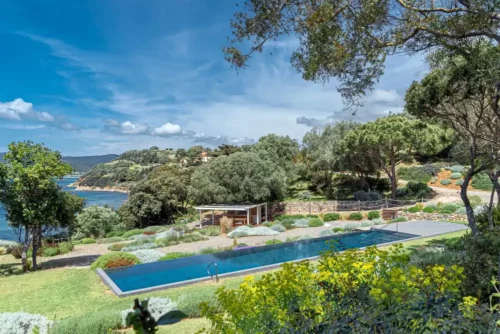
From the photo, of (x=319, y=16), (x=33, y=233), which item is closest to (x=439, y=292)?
(x=319, y=16)

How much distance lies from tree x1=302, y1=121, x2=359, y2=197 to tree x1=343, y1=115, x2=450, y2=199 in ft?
8.16

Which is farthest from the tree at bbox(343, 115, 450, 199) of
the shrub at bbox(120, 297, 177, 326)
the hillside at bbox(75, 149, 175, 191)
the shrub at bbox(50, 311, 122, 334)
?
the hillside at bbox(75, 149, 175, 191)

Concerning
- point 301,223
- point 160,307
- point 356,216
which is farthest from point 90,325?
point 356,216

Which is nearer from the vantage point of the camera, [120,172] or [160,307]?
[160,307]

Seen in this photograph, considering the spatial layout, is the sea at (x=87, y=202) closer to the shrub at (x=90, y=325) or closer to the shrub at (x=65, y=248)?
the shrub at (x=65, y=248)

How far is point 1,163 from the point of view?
1330 cm

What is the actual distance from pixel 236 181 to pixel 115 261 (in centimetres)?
1565

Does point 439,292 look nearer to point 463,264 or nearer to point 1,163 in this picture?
point 463,264

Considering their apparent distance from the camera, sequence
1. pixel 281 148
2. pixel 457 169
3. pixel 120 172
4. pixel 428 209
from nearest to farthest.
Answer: pixel 428 209 < pixel 457 169 < pixel 281 148 < pixel 120 172

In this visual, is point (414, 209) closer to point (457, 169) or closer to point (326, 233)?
point (326, 233)

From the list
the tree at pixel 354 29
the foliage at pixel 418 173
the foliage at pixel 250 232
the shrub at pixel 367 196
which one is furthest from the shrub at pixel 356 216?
the tree at pixel 354 29

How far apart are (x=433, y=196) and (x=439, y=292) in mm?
28965

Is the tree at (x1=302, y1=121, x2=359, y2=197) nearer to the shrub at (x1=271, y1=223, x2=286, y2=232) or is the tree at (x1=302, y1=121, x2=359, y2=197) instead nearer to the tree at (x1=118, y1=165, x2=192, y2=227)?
the shrub at (x1=271, y1=223, x2=286, y2=232)

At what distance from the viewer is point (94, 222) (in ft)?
85.8
